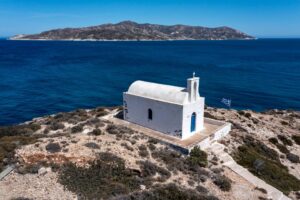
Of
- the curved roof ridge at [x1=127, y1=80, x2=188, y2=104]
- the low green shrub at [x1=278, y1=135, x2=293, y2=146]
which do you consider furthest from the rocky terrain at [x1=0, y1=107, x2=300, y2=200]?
the curved roof ridge at [x1=127, y1=80, x2=188, y2=104]

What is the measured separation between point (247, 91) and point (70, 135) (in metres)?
46.1

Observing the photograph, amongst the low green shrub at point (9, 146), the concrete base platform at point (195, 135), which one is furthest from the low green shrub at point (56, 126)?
the concrete base platform at point (195, 135)

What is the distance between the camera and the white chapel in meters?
23.2

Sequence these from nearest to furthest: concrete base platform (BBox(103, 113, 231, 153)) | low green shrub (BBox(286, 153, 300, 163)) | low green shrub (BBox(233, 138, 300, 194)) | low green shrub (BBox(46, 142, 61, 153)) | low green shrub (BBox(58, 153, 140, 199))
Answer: low green shrub (BBox(58, 153, 140, 199))
low green shrub (BBox(46, 142, 61, 153))
low green shrub (BBox(233, 138, 300, 194))
concrete base platform (BBox(103, 113, 231, 153))
low green shrub (BBox(286, 153, 300, 163))

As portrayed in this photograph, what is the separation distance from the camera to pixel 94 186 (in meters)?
15.4

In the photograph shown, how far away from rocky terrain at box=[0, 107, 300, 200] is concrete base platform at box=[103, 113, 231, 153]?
70 centimetres

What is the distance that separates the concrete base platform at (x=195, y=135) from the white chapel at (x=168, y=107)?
0.48 meters

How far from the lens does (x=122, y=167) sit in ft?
57.0

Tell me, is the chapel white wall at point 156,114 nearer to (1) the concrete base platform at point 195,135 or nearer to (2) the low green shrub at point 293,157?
(1) the concrete base platform at point 195,135

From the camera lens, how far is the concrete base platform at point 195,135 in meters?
22.0

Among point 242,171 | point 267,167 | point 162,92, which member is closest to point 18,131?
point 162,92

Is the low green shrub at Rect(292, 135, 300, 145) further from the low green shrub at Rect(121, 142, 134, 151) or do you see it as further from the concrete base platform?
the low green shrub at Rect(121, 142, 134, 151)

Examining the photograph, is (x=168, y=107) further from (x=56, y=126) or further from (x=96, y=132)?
(x=56, y=126)

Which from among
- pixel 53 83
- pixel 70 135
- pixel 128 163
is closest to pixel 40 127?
pixel 70 135
